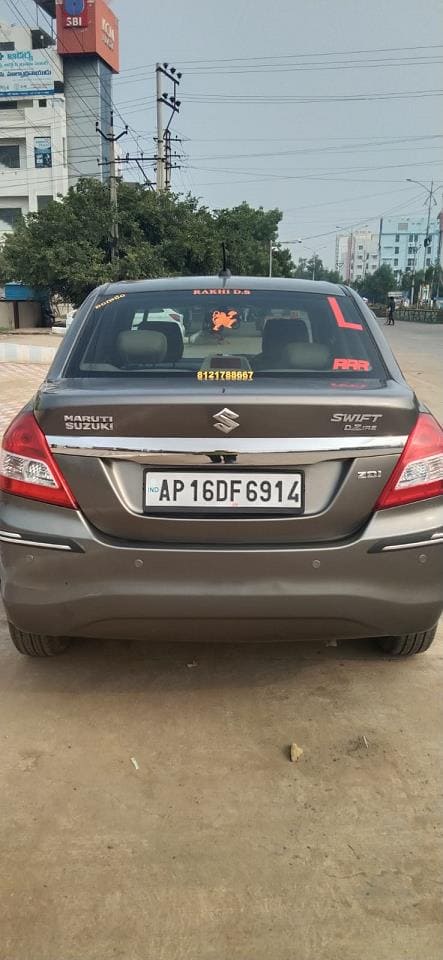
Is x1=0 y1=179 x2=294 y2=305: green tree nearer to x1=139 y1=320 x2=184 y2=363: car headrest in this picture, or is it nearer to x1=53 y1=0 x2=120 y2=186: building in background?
x1=139 y1=320 x2=184 y2=363: car headrest

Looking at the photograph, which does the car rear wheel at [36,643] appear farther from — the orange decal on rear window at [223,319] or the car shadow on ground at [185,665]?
the orange decal on rear window at [223,319]

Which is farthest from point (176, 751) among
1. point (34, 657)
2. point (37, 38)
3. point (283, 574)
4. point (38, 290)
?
point (37, 38)

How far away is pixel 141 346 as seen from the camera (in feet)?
10.2

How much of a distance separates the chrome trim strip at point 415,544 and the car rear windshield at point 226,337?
0.64 m

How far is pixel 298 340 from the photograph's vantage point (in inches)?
123

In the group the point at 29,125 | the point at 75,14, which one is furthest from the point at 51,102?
the point at 75,14

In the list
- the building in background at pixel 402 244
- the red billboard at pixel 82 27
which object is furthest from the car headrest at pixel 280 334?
the building in background at pixel 402 244

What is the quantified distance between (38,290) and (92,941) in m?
34.1

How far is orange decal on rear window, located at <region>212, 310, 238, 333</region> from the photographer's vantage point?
131 inches

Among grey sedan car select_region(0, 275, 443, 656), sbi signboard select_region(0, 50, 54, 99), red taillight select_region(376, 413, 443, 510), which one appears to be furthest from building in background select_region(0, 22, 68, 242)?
red taillight select_region(376, 413, 443, 510)

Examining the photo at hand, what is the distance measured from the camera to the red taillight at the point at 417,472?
2475 millimetres

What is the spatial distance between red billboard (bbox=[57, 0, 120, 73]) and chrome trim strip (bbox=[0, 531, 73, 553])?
265 feet

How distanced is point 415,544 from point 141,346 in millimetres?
1328

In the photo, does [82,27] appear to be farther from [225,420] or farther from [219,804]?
[219,804]
